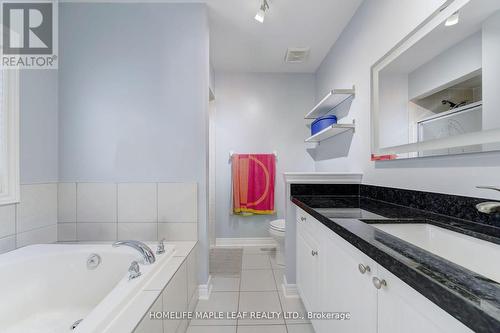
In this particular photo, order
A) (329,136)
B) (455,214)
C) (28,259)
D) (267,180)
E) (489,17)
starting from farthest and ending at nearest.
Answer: (267,180) < (329,136) < (28,259) < (455,214) < (489,17)

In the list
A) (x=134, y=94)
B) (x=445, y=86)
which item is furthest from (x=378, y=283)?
(x=134, y=94)

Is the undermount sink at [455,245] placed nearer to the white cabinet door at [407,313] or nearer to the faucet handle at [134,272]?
the white cabinet door at [407,313]

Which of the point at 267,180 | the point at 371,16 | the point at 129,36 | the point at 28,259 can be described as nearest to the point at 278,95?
the point at 267,180

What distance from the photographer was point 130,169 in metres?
1.79

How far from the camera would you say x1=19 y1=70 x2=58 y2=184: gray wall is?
4.96ft

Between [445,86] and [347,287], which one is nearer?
[347,287]

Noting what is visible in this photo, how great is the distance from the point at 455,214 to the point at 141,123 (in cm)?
208

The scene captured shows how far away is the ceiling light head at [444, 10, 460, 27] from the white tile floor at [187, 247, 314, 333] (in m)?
1.83

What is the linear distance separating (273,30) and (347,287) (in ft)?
7.15

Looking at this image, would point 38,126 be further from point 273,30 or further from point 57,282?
point 273,30

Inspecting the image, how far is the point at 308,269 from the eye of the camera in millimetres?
1394

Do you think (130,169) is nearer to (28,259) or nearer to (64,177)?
(64,177)

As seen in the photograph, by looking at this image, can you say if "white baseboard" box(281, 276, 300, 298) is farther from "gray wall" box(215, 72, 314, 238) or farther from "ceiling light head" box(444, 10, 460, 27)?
"ceiling light head" box(444, 10, 460, 27)
